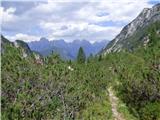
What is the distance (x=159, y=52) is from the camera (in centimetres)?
6500

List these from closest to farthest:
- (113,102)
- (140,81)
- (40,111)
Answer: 1. (40,111)
2. (140,81)
3. (113,102)

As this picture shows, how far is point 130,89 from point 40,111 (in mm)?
36210

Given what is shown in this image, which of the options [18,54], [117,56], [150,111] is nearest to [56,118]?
[18,54]

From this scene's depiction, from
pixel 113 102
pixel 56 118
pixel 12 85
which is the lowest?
pixel 113 102

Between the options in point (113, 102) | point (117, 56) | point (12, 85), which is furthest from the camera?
point (117, 56)

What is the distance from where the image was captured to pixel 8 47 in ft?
146

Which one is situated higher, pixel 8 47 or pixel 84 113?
pixel 8 47

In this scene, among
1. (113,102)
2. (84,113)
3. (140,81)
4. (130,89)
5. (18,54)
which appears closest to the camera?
(18,54)

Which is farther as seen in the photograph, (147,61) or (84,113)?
(147,61)

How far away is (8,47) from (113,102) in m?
50.2

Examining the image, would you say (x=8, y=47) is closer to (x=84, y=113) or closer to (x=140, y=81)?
(x=84, y=113)

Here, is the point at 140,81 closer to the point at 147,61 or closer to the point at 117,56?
the point at 147,61

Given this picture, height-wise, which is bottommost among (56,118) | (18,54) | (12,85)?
(56,118)

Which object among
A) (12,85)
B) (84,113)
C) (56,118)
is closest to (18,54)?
(12,85)
